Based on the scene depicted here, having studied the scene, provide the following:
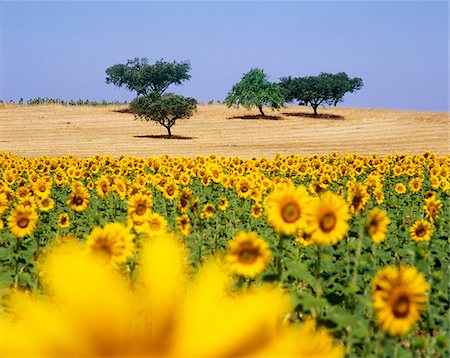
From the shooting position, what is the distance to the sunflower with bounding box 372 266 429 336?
8.27 ft

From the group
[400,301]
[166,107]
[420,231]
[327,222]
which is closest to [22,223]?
[327,222]

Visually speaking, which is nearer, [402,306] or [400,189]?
[402,306]

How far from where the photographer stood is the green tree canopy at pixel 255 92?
206 feet

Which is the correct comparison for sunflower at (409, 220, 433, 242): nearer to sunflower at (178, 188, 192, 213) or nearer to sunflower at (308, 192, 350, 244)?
sunflower at (178, 188, 192, 213)

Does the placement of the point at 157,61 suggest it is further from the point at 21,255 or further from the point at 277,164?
the point at 21,255

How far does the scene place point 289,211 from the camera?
13.1 feet

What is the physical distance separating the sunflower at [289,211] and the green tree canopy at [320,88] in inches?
2517

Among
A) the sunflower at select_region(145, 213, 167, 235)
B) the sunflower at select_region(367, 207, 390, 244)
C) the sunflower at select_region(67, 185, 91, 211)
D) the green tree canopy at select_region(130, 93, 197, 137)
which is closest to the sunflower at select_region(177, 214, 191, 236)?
the sunflower at select_region(145, 213, 167, 235)

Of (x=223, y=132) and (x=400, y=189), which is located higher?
(x=400, y=189)

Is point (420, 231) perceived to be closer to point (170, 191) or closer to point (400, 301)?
point (400, 301)

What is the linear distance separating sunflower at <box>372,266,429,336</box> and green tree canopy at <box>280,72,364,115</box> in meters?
65.4

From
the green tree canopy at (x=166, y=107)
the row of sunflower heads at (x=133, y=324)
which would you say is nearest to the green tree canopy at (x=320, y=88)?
the green tree canopy at (x=166, y=107)

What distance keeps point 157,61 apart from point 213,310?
75.2m

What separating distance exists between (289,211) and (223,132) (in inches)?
1840
